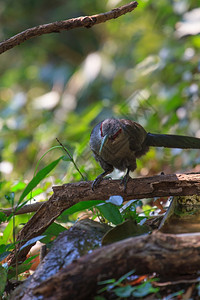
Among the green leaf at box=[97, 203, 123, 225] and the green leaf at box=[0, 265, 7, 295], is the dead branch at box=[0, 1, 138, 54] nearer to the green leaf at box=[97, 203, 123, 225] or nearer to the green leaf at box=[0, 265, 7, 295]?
the green leaf at box=[97, 203, 123, 225]

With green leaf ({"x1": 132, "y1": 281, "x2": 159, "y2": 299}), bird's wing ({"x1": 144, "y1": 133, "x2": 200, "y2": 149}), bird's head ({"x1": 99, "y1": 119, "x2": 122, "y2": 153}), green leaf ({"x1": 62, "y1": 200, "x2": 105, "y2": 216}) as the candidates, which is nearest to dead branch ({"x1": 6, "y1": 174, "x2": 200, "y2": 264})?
green leaf ({"x1": 62, "y1": 200, "x2": 105, "y2": 216})

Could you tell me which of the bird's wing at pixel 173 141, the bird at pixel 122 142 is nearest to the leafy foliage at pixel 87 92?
the bird at pixel 122 142

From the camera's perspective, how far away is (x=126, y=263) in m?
1.60

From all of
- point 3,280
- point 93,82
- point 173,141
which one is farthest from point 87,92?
point 3,280

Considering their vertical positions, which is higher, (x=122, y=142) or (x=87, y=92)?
(x=122, y=142)

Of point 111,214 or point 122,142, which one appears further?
point 122,142

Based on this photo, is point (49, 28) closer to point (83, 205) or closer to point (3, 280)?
point (83, 205)

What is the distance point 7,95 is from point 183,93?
702 cm

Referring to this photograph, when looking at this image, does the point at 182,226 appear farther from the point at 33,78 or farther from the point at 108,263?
the point at 33,78

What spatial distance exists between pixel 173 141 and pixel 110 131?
571 millimetres

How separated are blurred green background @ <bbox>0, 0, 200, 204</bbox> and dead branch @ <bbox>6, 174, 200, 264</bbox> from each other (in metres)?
0.96

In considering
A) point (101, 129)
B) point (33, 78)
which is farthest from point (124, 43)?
point (101, 129)

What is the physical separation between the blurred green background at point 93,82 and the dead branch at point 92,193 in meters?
0.96

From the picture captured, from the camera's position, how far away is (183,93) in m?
4.86
